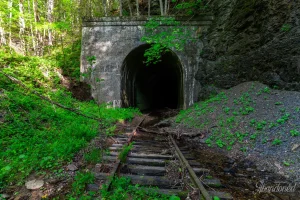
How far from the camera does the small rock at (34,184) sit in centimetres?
238

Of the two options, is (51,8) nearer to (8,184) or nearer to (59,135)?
(59,135)

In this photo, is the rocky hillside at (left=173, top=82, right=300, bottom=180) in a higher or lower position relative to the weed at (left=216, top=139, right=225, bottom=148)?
higher

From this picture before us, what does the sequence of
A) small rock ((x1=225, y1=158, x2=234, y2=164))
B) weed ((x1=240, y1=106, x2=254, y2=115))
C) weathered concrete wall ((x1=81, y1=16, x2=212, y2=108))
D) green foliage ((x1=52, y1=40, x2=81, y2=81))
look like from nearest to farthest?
small rock ((x1=225, y1=158, x2=234, y2=164)) < weed ((x1=240, y1=106, x2=254, y2=115)) < weathered concrete wall ((x1=81, y1=16, x2=212, y2=108)) < green foliage ((x1=52, y1=40, x2=81, y2=81))

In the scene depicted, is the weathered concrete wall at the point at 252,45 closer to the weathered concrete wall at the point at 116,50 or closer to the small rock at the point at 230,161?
the weathered concrete wall at the point at 116,50

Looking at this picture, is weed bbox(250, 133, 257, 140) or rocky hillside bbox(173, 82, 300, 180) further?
weed bbox(250, 133, 257, 140)

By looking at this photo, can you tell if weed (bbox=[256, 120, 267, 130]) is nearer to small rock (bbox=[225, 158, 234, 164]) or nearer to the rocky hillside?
the rocky hillside

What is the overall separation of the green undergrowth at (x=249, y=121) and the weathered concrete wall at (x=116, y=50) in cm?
392

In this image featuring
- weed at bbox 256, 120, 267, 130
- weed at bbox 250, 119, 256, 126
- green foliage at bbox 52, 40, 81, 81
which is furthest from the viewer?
green foliage at bbox 52, 40, 81, 81

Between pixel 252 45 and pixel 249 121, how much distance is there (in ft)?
13.7

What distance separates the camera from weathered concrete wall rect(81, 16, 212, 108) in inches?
409

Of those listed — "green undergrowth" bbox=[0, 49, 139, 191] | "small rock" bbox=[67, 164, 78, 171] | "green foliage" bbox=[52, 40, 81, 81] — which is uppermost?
"green foliage" bbox=[52, 40, 81, 81]

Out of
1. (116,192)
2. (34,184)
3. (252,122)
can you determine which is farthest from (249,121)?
(34,184)

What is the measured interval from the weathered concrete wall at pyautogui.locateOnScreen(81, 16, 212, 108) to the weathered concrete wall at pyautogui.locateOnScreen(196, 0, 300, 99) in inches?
28.1

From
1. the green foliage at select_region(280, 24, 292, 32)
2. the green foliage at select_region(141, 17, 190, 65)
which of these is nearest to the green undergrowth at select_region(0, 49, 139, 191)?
the green foliage at select_region(141, 17, 190, 65)
